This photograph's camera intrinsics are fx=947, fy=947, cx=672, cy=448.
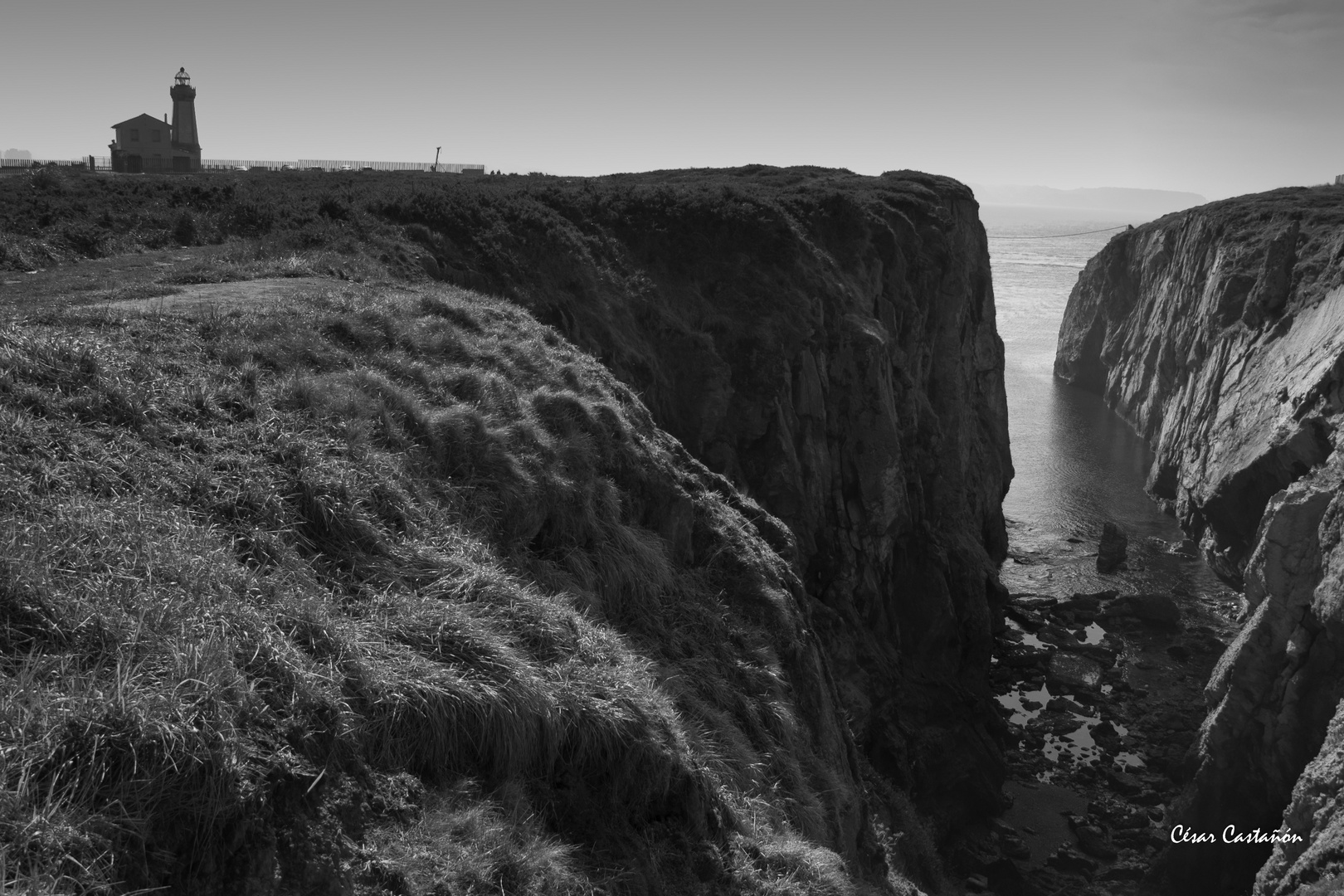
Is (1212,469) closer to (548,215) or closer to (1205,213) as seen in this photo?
(1205,213)

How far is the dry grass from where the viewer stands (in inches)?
218

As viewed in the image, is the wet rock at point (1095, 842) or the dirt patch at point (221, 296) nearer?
the dirt patch at point (221, 296)

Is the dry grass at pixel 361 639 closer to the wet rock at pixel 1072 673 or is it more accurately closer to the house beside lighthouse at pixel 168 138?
the wet rock at pixel 1072 673

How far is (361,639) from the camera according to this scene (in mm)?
7684

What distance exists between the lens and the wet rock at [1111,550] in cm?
4825

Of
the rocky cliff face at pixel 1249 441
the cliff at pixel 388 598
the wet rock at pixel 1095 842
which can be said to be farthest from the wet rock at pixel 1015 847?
the rocky cliff face at pixel 1249 441

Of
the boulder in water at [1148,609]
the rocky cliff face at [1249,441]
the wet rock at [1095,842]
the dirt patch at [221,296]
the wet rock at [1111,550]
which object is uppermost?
the dirt patch at [221,296]

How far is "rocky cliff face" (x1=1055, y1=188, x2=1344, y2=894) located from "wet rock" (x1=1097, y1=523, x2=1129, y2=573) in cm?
412

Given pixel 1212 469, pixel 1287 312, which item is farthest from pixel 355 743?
pixel 1287 312

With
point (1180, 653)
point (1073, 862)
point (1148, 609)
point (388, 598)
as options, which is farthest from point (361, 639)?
point (1148, 609)

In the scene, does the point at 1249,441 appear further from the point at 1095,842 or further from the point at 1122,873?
the point at 1122,873

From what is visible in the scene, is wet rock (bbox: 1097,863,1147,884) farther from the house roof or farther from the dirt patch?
the house roof

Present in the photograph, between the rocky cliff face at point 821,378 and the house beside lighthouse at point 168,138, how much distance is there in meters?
29.5

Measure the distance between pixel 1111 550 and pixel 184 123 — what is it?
5944 centimetres
